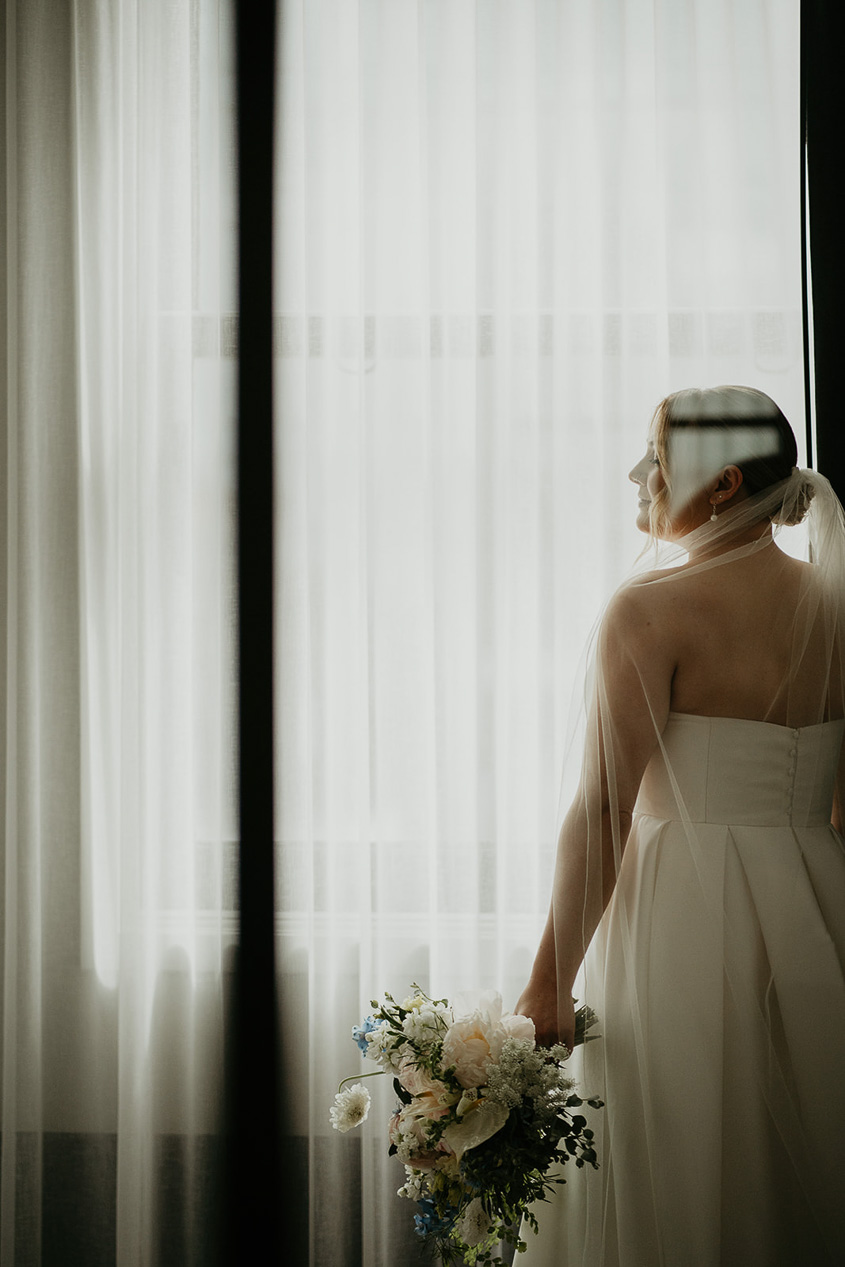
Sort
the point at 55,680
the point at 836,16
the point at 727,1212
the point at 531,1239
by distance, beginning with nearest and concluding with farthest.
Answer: the point at 727,1212
the point at 531,1239
the point at 836,16
the point at 55,680

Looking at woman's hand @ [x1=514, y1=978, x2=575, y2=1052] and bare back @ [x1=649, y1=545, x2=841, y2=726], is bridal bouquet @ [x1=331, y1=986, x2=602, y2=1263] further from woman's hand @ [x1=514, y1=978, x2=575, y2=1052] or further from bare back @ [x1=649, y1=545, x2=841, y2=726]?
bare back @ [x1=649, y1=545, x2=841, y2=726]

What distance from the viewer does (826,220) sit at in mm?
1721

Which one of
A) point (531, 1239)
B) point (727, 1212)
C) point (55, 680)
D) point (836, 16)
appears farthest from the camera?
point (55, 680)

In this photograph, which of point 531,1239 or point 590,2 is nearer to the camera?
point 531,1239

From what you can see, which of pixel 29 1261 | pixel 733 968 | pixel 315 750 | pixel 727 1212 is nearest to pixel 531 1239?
Result: pixel 727 1212

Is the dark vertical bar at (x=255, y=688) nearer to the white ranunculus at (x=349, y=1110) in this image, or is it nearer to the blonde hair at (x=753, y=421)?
the white ranunculus at (x=349, y=1110)

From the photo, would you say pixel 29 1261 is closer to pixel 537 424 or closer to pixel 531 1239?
pixel 531 1239

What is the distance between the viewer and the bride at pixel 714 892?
1.21 meters

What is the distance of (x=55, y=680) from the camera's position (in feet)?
5.97

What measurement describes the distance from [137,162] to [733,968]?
1873mm

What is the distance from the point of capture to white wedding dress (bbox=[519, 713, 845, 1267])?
3.93ft

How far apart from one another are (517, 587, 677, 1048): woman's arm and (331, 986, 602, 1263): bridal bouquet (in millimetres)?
74

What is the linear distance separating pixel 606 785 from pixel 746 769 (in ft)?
0.66

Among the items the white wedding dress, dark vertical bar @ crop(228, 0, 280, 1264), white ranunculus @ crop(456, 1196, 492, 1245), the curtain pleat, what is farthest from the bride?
dark vertical bar @ crop(228, 0, 280, 1264)
